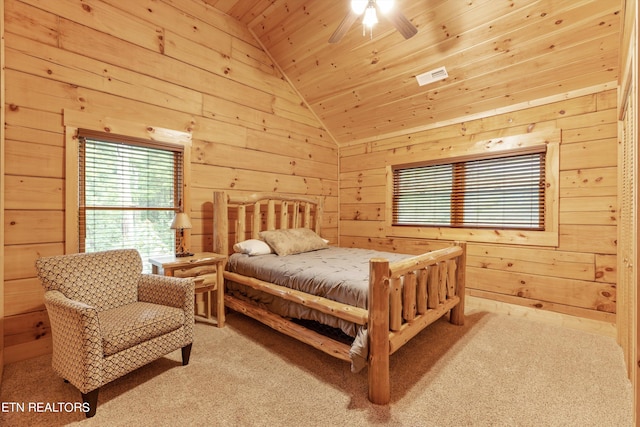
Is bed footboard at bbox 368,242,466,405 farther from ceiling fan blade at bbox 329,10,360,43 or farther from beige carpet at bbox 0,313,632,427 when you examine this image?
ceiling fan blade at bbox 329,10,360,43

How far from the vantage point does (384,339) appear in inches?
67.0

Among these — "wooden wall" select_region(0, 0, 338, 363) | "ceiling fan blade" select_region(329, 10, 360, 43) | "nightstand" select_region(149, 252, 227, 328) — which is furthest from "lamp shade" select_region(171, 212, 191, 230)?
"ceiling fan blade" select_region(329, 10, 360, 43)

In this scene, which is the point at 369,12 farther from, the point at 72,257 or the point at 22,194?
the point at 22,194

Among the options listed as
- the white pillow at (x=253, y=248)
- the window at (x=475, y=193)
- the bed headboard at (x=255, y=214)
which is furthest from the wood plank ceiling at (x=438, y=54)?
the white pillow at (x=253, y=248)

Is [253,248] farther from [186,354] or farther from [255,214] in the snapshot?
[186,354]

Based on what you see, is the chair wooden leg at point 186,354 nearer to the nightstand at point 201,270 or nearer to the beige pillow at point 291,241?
the nightstand at point 201,270

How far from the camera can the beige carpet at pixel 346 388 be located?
1.56 meters

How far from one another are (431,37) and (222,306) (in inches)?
126

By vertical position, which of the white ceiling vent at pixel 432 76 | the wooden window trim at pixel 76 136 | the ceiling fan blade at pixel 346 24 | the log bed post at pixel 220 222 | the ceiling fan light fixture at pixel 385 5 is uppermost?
the white ceiling vent at pixel 432 76

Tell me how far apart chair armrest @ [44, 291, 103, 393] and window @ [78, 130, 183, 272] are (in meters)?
1.05

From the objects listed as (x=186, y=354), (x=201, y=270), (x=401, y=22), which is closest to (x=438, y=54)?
(x=401, y=22)

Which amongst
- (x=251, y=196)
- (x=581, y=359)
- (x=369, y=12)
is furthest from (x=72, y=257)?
(x=581, y=359)

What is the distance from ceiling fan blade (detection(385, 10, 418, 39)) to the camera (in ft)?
6.37

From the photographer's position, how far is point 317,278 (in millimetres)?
2189
